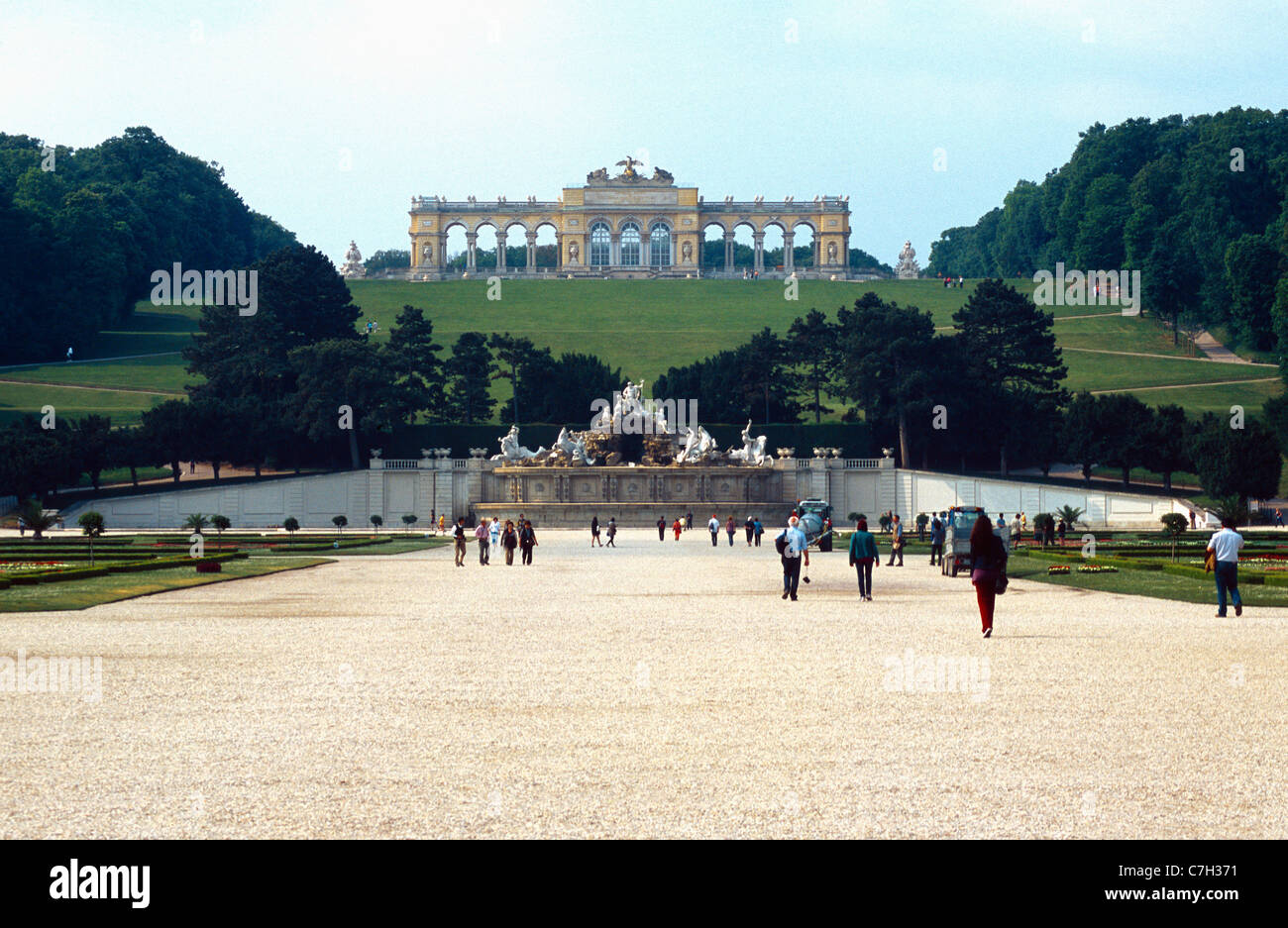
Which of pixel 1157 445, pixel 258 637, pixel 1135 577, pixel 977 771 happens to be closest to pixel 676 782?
pixel 977 771

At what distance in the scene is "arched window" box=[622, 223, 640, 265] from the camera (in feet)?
490

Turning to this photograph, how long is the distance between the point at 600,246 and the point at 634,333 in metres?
47.0

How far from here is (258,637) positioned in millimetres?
20031

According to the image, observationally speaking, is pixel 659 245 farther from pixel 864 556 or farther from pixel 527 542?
pixel 864 556

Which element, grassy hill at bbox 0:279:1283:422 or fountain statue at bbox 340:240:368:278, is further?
fountain statue at bbox 340:240:368:278

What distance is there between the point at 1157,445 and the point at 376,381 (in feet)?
125

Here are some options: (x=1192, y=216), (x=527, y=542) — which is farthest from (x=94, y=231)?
(x=1192, y=216)

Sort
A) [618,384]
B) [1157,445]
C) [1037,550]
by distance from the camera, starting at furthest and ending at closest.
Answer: [618,384]
[1157,445]
[1037,550]

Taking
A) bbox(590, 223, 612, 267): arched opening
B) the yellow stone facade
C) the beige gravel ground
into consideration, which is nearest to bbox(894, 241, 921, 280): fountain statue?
the yellow stone facade

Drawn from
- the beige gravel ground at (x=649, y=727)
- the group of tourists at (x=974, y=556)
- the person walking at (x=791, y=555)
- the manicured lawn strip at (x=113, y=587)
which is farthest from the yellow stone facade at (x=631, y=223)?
the beige gravel ground at (x=649, y=727)

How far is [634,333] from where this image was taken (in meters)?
105

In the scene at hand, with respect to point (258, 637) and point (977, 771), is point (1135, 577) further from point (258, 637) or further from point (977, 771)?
point (977, 771)

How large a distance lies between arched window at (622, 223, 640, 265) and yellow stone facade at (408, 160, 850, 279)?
0.10 meters

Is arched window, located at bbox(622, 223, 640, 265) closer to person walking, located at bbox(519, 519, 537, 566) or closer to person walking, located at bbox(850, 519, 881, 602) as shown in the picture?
person walking, located at bbox(519, 519, 537, 566)
